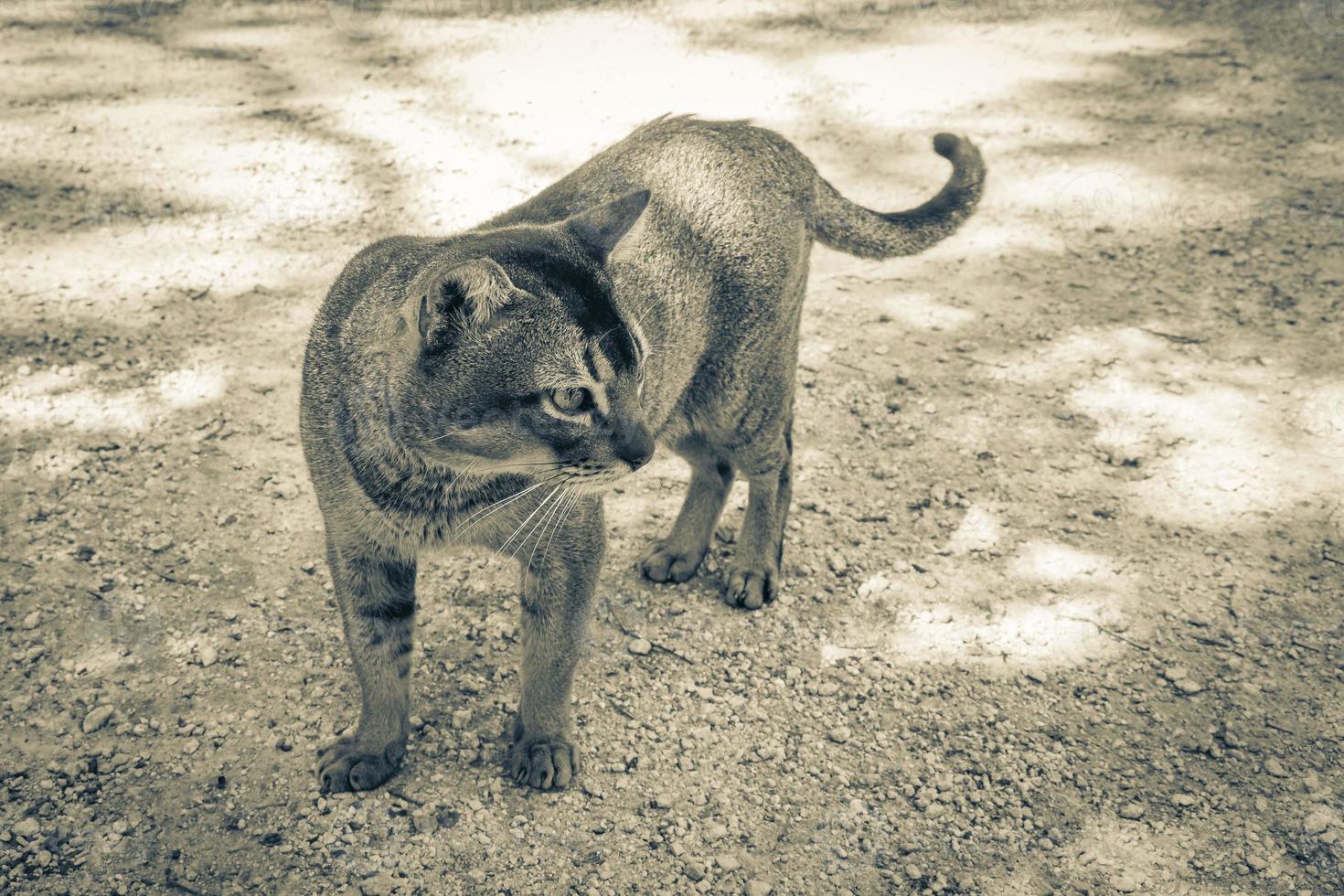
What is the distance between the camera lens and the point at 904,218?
4.05 metres

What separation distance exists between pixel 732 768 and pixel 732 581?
810 millimetres

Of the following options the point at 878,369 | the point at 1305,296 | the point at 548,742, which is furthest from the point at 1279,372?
the point at 548,742

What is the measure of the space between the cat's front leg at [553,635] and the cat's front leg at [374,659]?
1.15 ft

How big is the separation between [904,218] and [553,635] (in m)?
2.08

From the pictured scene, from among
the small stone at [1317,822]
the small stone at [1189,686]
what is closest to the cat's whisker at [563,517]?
the small stone at [1189,686]

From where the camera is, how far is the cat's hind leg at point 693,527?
13.2 feet

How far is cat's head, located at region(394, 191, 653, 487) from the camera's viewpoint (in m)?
2.59

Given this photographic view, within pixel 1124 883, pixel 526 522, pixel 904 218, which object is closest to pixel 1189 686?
pixel 1124 883

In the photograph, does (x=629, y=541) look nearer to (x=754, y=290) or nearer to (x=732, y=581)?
(x=732, y=581)

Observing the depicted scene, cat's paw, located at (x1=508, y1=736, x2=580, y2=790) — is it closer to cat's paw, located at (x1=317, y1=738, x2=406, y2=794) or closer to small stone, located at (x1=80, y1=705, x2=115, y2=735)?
cat's paw, located at (x1=317, y1=738, x2=406, y2=794)

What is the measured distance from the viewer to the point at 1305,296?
5281 mm

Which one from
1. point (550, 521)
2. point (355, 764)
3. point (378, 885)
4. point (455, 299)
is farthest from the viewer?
point (355, 764)

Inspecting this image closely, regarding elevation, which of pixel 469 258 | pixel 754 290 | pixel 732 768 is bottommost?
pixel 732 768

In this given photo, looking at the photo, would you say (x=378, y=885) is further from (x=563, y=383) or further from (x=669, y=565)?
(x=669, y=565)
